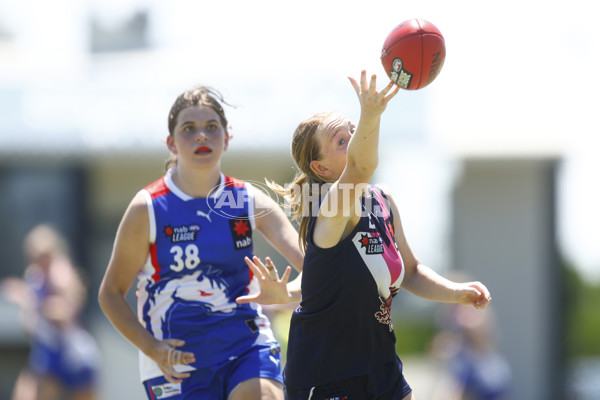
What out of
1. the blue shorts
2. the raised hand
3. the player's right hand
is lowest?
the blue shorts

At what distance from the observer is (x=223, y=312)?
3.96 metres

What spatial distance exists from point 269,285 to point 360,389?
637 millimetres

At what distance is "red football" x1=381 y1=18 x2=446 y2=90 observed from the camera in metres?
3.29

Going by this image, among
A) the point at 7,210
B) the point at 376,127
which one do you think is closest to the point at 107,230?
the point at 7,210

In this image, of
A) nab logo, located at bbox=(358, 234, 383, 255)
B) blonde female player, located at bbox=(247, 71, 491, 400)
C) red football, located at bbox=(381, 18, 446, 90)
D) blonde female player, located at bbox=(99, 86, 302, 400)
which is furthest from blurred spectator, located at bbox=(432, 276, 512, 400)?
red football, located at bbox=(381, 18, 446, 90)

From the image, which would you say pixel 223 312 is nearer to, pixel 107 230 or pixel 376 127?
pixel 376 127

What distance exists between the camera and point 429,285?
12.1 feet

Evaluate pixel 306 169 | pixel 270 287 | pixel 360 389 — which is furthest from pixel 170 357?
pixel 306 169

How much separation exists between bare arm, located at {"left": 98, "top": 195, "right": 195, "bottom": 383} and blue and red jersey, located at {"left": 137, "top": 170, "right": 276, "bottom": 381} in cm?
5

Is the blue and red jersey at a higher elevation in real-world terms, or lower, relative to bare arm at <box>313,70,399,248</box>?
lower

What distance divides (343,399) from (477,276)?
8.78 meters

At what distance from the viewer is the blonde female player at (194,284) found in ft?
12.7

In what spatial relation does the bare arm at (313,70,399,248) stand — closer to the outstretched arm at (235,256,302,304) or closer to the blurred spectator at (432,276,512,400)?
the outstretched arm at (235,256,302,304)

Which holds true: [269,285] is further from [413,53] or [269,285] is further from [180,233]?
[413,53]
